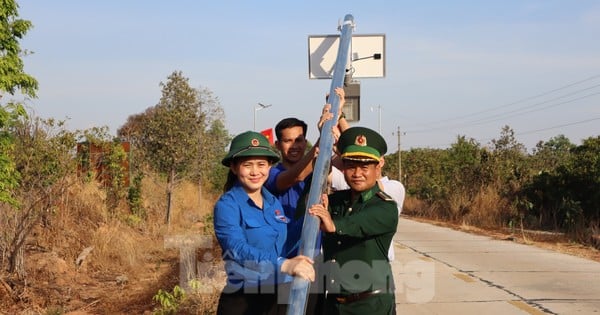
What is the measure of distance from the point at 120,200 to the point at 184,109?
12.7 feet

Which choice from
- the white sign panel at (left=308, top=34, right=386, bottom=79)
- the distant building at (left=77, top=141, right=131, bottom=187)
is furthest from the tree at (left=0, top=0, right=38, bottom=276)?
the white sign panel at (left=308, top=34, right=386, bottom=79)

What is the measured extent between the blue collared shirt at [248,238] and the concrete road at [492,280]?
3.64 metres

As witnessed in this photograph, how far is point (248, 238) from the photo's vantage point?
296 cm

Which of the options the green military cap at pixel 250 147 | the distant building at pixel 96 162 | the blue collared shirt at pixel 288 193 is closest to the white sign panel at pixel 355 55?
the blue collared shirt at pixel 288 193

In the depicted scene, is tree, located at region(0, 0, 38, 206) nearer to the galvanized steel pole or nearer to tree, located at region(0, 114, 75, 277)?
tree, located at region(0, 114, 75, 277)

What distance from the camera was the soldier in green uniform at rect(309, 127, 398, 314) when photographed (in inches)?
121

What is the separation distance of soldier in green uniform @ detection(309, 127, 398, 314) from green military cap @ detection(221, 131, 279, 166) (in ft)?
1.20

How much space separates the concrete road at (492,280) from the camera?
6.41 metres

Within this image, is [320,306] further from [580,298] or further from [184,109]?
[184,109]

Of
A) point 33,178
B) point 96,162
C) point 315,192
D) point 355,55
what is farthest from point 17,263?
point 315,192

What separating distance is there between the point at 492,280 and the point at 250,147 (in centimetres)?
578

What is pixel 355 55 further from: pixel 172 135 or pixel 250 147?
pixel 172 135

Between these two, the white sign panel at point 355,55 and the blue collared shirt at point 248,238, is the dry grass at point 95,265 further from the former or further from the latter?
the blue collared shirt at point 248,238

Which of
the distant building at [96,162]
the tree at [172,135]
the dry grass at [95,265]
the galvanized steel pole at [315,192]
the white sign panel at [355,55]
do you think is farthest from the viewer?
the tree at [172,135]
